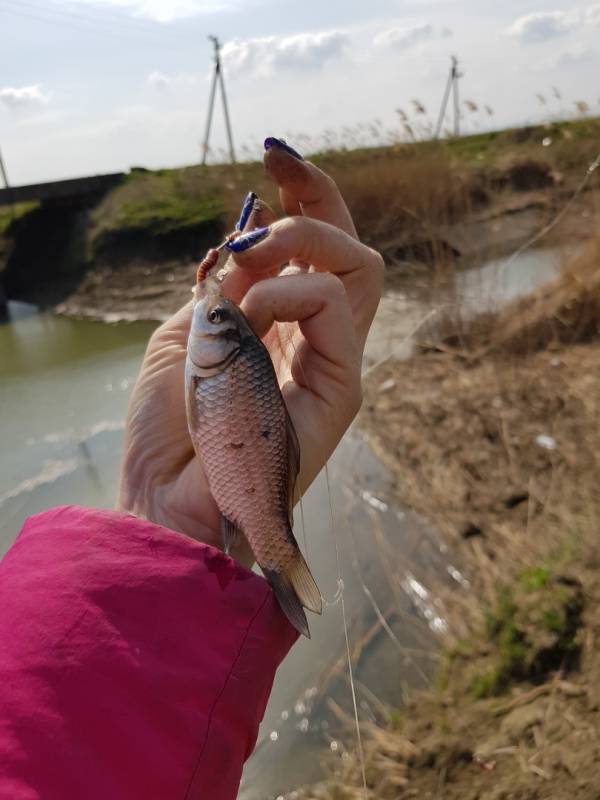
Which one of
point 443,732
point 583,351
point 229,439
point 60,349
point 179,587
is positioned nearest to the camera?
point 179,587

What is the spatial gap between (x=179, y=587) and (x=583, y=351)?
665 centimetres

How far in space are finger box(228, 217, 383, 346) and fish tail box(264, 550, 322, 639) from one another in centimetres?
66

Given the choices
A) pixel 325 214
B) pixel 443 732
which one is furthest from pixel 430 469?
pixel 325 214

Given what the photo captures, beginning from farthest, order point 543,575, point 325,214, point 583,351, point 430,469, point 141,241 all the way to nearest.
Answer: point 141,241 → point 583,351 → point 430,469 → point 543,575 → point 325,214

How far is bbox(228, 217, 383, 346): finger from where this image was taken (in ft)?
5.40

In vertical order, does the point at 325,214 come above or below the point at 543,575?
above

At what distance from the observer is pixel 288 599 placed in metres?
1.43

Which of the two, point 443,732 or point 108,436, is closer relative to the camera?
point 443,732

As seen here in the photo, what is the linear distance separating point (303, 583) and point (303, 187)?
3.17 ft

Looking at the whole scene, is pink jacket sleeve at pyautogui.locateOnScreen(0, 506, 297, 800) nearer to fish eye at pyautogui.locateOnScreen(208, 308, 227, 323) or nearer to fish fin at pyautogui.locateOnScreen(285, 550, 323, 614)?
fish fin at pyautogui.locateOnScreen(285, 550, 323, 614)

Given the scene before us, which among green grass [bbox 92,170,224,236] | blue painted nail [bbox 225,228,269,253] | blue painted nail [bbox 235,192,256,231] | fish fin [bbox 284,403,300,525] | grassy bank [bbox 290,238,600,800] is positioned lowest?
grassy bank [bbox 290,238,600,800]

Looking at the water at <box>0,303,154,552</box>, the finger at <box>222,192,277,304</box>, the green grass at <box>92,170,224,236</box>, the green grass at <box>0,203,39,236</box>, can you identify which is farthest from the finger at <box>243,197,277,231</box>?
the green grass at <box>0,203,39,236</box>

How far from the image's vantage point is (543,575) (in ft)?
12.4

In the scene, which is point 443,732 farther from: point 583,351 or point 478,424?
point 583,351
